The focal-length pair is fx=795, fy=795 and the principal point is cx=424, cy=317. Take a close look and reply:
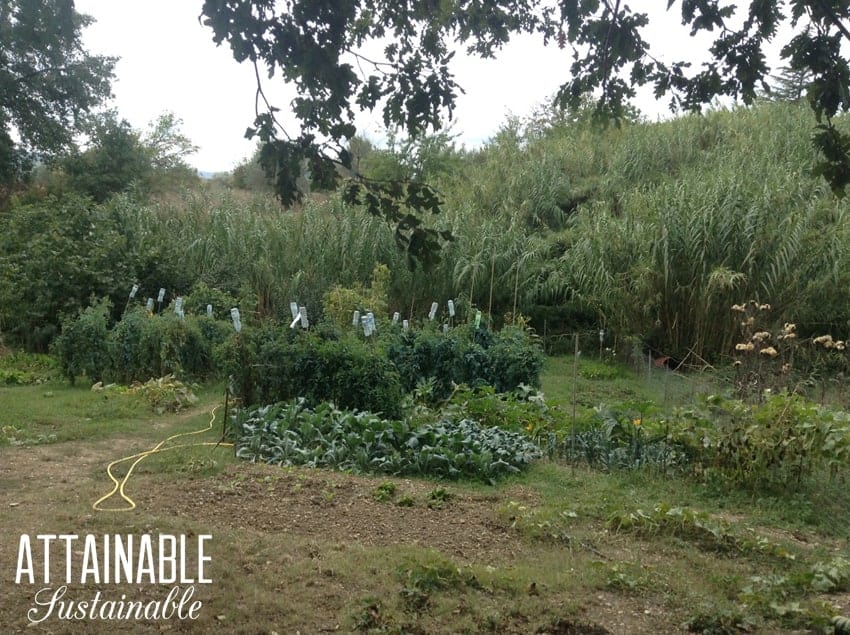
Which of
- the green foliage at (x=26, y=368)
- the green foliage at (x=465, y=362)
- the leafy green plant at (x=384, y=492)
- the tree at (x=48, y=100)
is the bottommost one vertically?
the green foliage at (x=26, y=368)

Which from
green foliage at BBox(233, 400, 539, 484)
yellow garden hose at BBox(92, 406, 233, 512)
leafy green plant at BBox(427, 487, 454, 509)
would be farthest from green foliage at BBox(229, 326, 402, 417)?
leafy green plant at BBox(427, 487, 454, 509)

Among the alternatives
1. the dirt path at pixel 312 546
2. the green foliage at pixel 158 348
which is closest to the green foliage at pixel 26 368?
the green foliage at pixel 158 348

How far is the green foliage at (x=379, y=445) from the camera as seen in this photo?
599cm

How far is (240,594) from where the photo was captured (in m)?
3.69

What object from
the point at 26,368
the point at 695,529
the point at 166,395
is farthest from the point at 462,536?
the point at 26,368

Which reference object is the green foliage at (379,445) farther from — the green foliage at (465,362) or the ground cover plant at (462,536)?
the green foliage at (465,362)

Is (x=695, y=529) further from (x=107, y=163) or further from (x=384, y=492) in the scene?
(x=107, y=163)

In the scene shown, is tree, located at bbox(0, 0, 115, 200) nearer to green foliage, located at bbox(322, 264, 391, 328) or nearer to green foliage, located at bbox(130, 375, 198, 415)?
green foliage, located at bbox(130, 375, 198, 415)

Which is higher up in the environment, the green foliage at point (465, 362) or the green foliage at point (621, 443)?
the green foliage at point (465, 362)

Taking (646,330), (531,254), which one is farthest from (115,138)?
(646,330)

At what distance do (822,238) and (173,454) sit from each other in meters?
10.2

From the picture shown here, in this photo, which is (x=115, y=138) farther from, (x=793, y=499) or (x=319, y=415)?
(x=793, y=499)

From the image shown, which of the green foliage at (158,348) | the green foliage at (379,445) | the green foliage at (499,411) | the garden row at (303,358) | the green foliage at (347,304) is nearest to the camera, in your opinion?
the green foliage at (379,445)

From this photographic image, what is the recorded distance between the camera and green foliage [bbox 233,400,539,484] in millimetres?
5992
